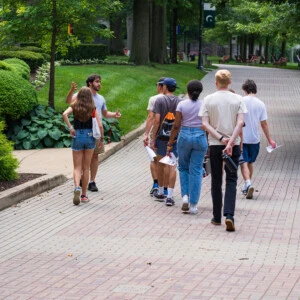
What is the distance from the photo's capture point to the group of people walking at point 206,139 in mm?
10609

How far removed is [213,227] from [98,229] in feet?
4.45

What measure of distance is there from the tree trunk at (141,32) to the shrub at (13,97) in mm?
21604

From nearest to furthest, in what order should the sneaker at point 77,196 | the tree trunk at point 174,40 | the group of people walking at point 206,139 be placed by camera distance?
the group of people walking at point 206,139, the sneaker at point 77,196, the tree trunk at point 174,40

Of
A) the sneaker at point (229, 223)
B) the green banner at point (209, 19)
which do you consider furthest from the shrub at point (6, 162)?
the green banner at point (209, 19)

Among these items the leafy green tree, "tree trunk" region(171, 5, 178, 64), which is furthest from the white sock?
"tree trunk" region(171, 5, 178, 64)

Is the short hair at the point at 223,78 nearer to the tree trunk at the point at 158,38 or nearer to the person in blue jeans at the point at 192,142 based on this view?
the person in blue jeans at the point at 192,142

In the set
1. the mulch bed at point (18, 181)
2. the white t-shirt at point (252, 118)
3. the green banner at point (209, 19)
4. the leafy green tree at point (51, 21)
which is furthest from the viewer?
the green banner at point (209, 19)

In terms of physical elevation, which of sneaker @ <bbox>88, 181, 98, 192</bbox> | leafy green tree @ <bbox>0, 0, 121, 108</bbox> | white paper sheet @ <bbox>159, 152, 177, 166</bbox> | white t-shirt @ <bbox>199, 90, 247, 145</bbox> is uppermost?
leafy green tree @ <bbox>0, 0, 121, 108</bbox>

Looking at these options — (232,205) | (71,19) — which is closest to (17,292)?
(232,205)

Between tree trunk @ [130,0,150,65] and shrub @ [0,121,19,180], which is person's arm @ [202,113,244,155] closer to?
shrub @ [0,121,19,180]

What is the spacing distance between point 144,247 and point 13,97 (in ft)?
30.8

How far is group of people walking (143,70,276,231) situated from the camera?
1061cm

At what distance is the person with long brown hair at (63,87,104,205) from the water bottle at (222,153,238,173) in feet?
8.60

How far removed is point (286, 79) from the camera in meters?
43.5
